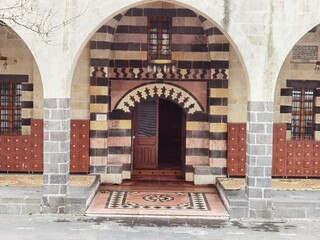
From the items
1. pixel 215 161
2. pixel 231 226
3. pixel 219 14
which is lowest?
pixel 231 226

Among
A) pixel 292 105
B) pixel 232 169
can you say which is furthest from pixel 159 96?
pixel 292 105

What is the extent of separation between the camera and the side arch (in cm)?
1399

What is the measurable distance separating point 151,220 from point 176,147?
32.0 ft

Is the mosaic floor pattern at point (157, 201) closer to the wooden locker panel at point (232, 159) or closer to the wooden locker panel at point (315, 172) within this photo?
the wooden locker panel at point (232, 159)

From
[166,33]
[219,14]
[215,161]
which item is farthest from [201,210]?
[166,33]

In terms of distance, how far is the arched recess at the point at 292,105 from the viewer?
1373 centimetres

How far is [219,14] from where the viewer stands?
34.3ft

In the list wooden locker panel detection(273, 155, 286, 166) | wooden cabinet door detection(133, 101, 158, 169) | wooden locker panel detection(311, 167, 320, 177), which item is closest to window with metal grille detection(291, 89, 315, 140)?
wooden locker panel detection(273, 155, 286, 166)

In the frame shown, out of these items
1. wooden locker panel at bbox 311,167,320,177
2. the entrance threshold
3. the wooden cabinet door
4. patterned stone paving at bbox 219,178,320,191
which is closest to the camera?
the entrance threshold

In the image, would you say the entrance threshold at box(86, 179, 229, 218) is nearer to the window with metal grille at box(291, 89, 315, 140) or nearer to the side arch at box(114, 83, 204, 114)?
the side arch at box(114, 83, 204, 114)

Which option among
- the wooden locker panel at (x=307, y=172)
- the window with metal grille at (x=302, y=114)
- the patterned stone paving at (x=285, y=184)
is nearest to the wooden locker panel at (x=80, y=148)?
the patterned stone paving at (x=285, y=184)

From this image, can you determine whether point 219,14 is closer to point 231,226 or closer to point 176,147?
point 231,226

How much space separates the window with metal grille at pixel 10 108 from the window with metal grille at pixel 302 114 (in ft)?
23.6

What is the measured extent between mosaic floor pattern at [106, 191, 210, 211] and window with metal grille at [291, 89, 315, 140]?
3.33 meters
